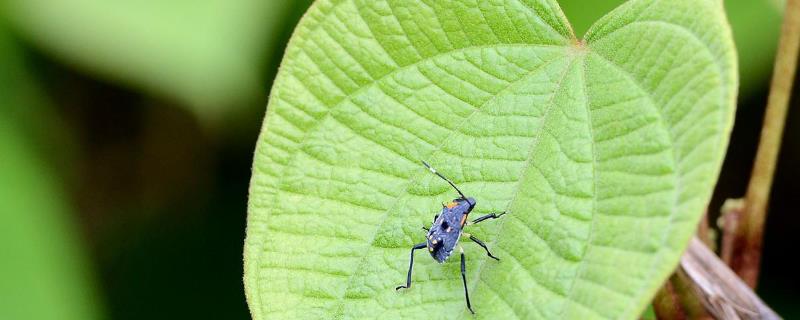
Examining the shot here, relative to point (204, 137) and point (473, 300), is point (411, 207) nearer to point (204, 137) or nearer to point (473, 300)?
point (473, 300)

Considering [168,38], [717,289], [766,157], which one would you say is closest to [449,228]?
[717,289]

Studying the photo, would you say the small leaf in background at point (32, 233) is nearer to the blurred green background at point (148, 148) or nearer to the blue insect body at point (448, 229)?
the blurred green background at point (148, 148)

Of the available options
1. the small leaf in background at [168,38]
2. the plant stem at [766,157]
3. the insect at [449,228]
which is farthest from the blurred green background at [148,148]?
the insect at [449,228]

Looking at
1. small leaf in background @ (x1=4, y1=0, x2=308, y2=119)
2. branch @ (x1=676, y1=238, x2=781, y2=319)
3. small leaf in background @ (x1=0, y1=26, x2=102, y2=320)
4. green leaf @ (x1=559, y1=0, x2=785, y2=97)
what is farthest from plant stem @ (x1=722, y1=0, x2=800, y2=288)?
small leaf in background @ (x1=0, y1=26, x2=102, y2=320)

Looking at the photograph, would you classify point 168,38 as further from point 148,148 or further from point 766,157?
point 766,157

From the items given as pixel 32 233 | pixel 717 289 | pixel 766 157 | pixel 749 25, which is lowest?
pixel 32 233
